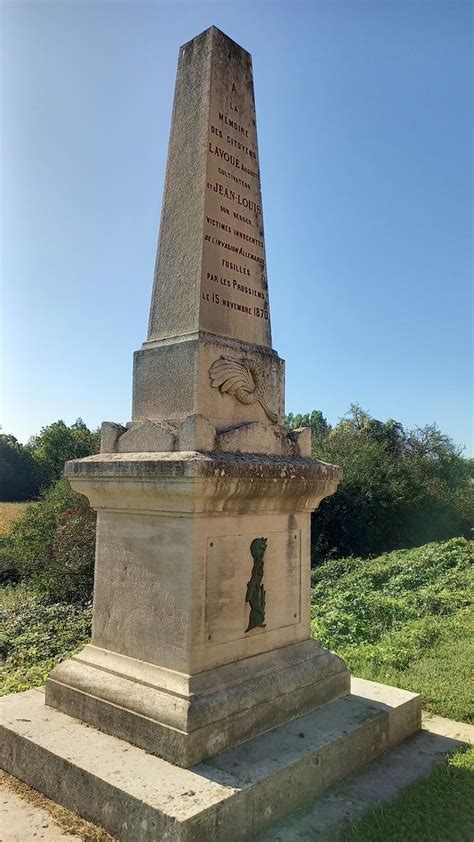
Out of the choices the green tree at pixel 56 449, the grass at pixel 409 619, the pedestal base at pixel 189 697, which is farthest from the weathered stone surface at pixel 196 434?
the green tree at pixel 56 449

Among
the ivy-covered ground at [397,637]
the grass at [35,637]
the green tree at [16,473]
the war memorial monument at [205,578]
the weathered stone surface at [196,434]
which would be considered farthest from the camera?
the green tree at [16,473]

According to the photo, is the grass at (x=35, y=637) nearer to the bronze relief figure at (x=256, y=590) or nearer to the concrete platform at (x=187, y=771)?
the concrete platform at (x=187, y=771)

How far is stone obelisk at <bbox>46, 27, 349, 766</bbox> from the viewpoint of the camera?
3705mm

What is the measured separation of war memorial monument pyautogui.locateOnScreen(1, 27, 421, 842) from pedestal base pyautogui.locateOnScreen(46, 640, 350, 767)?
0.01 meters

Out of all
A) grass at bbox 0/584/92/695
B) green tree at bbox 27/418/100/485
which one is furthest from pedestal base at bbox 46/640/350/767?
green tree at bbox 27/418/100/485

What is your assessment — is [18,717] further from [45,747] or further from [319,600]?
[319,600]

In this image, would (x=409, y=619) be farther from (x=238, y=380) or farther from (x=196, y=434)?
(x=196, y=434)

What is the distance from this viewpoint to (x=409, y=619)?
8.57 metres

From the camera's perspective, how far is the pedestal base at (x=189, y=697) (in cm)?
348

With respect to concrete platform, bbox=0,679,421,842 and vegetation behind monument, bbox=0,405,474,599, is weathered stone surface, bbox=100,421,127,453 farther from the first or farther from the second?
vegetation behind monument, bbox=0,405,474,599

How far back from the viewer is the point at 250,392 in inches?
174

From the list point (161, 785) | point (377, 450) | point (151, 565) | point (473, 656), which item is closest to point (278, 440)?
point (151, 565)

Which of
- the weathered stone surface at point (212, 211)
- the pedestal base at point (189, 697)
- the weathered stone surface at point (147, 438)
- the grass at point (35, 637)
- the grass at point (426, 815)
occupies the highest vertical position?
the weathered stone surface at point (212, 211)

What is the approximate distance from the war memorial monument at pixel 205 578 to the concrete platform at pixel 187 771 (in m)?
0.01
